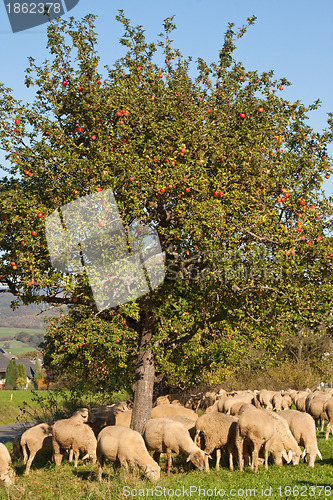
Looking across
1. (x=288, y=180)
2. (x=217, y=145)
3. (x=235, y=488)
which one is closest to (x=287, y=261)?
(x=288, y=180)

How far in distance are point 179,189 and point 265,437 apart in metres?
8.09

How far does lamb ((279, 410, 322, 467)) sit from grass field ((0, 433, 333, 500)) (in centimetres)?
38

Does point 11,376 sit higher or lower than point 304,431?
lower

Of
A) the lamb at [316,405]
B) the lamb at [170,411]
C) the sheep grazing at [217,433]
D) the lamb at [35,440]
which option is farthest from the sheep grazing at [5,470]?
the lamb at [316,405]

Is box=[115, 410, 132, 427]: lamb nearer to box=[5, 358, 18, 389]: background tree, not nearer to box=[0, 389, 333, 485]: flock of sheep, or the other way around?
box=[0, 389, 333, 485]: flock of sheep

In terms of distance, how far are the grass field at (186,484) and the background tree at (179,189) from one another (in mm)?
3965

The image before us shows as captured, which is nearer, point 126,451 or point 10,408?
point 126,451

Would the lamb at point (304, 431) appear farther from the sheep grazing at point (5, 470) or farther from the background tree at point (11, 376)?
the background tree at point (11, 376)

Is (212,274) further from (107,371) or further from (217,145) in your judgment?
(107,371)

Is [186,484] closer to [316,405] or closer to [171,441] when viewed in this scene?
[171,441]

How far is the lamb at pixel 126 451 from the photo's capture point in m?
13.0

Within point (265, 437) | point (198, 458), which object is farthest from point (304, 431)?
point (198, 458)

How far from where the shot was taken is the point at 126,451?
44.0 feet

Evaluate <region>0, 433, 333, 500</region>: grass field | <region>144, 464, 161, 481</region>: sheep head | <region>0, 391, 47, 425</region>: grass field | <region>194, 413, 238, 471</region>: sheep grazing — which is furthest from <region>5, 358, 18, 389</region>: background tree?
<region>144, 464, 161, 481</region>: sheep head
